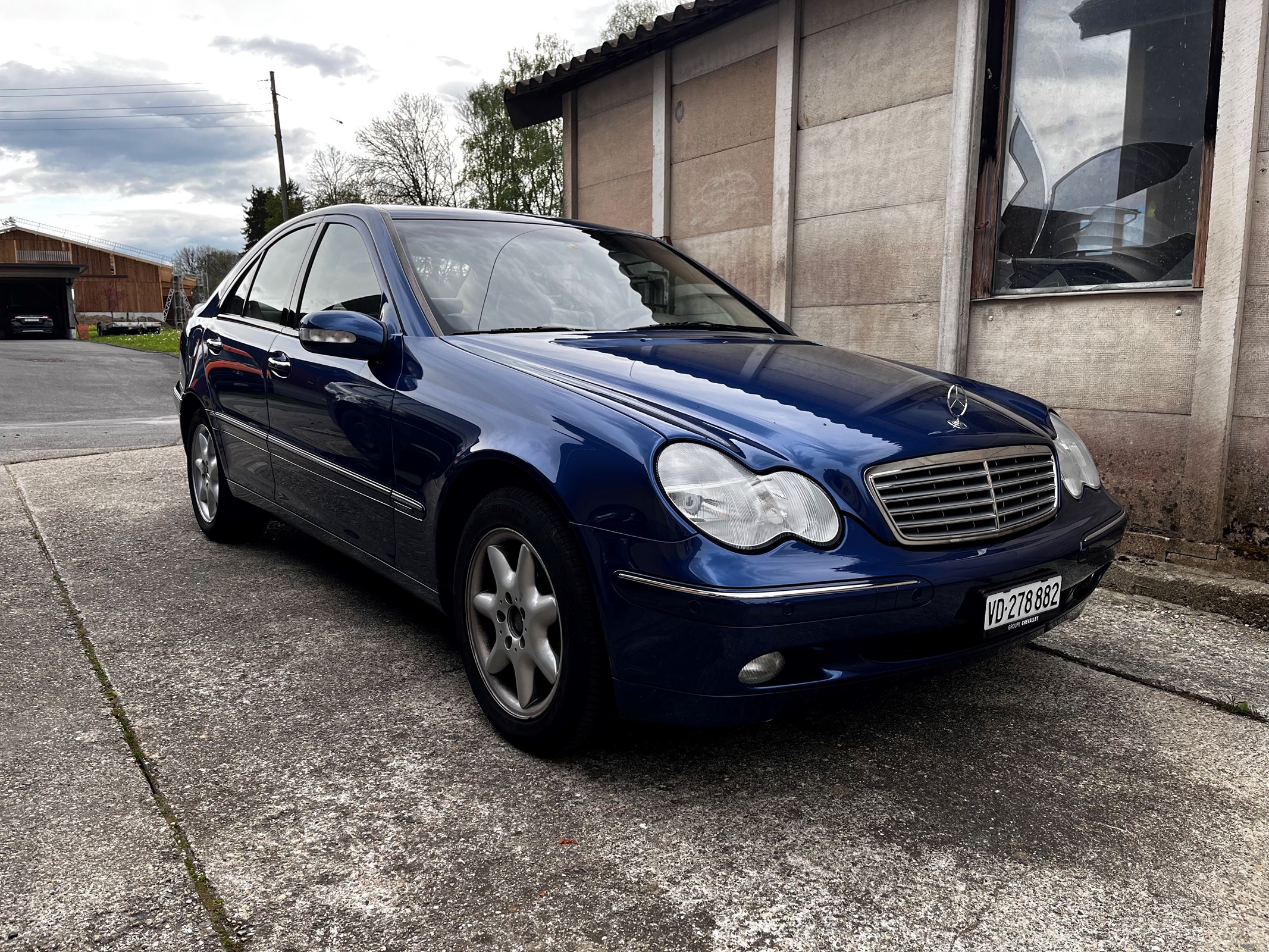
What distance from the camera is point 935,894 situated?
2066 mm

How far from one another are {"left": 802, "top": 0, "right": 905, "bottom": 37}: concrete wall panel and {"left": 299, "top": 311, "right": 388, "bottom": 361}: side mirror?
4.73m

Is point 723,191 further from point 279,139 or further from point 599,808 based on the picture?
point 279,139

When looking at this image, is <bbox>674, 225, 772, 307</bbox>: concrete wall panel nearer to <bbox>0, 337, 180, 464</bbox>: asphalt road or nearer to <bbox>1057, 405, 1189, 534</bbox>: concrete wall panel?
<bbox>1057, 405, 1189, 534</bbox>: concrete wall panel

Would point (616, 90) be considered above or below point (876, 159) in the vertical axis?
above

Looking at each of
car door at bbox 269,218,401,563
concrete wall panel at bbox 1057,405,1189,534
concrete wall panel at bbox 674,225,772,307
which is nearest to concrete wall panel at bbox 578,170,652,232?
concrete wall panel at bbox 674,225,772,307

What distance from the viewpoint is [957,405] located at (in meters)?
2.78

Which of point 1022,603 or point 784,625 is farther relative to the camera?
point 1022,603

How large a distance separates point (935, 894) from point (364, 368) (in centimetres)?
230

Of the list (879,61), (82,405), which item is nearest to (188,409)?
(879,61)

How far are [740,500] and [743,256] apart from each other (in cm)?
590

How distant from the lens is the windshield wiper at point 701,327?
11.3 feet

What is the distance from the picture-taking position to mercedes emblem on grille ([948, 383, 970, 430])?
8.61 feet

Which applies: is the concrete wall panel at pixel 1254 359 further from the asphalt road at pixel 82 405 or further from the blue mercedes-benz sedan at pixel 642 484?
the asphalt road at pixel 82 405

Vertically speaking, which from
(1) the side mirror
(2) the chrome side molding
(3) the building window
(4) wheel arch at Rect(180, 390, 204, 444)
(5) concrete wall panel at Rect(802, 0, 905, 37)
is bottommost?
(2) the chrome side molding
